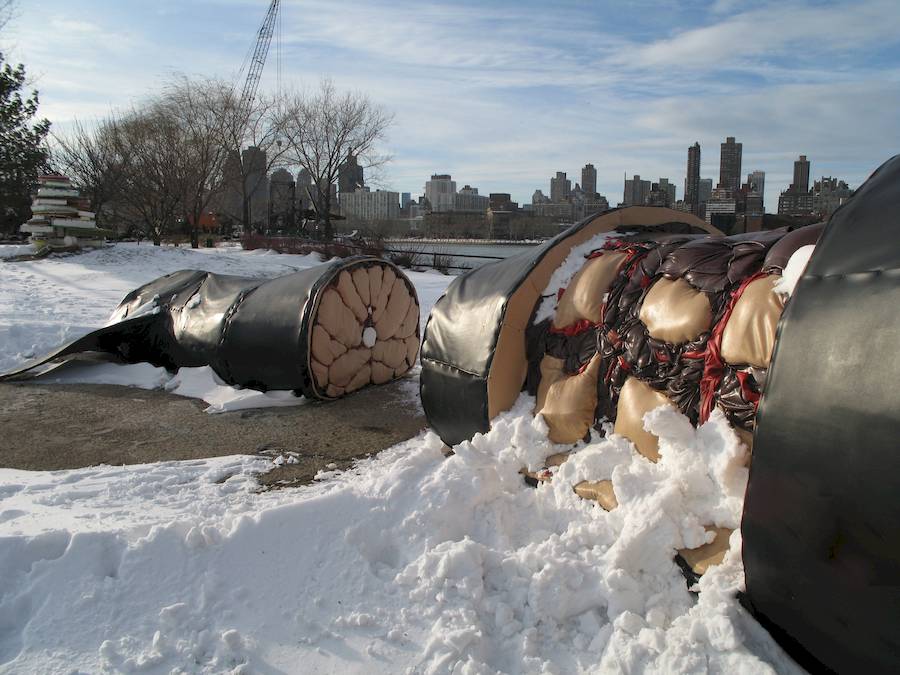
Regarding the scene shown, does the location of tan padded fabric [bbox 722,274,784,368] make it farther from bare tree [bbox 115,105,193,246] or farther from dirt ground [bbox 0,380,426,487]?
bare tree [bbox 115,105,193,246]

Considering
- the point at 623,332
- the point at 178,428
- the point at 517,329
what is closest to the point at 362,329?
the point at 178,428

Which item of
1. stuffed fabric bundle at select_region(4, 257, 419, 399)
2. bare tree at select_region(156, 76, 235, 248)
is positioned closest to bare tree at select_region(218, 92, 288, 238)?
bare tree at select_region(156, 76, 235, 248)

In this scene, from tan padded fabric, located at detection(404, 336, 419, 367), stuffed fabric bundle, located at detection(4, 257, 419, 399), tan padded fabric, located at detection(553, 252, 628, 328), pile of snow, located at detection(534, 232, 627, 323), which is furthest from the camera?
tan padded fabric, located at detection(404, 336, 419, 367)

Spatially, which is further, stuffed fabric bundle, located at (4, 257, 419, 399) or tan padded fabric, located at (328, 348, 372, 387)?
tan padded fabric, located at (328, 348, 372, 387)

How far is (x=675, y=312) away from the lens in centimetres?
290

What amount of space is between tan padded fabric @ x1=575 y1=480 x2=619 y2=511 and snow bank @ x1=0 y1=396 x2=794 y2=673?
0.14ft

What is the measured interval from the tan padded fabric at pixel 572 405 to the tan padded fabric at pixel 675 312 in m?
0.44

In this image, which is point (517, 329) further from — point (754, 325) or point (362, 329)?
point (362, 329)

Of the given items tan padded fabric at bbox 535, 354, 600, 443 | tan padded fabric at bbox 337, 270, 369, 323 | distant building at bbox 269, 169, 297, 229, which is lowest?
tan padded fabric at bbox 535, 354, 600, 443

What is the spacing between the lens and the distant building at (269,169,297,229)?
41656 millimetres

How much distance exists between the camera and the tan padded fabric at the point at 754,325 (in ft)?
7.93

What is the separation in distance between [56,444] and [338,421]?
2032 millimetres

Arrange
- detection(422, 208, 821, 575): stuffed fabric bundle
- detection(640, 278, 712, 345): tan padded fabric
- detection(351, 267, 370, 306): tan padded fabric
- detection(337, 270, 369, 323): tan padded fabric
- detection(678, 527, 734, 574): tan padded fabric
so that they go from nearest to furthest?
detection(678, 527, 734, 574): tan padded fabric
detection(422, 208, 821, 575): stuffed fabric bundle
detection(640, 278, 712, 345): tan padded fabric
detection(337, 270, 369, 323): tan padded fabric
detection(351, 267, 370, 306): tan padded fabric

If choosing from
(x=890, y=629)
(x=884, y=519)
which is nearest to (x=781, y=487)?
(x=884, y=519)
